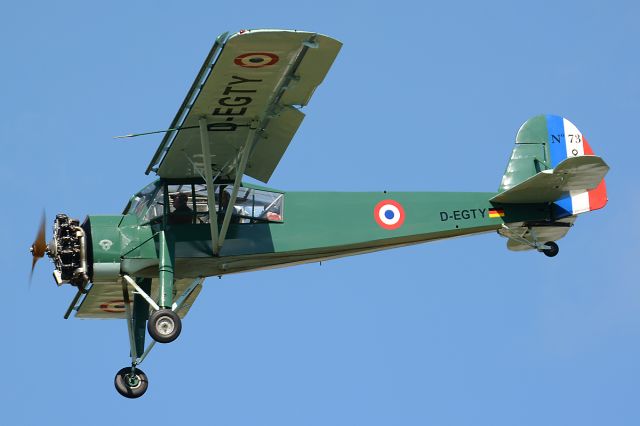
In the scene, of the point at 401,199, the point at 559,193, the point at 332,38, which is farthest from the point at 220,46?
the point at 559,193

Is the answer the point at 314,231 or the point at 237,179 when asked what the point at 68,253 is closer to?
the point at 237,179

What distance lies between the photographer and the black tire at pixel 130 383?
20.2m

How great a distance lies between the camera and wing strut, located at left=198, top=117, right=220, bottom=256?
62.5 ft

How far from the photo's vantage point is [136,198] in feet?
66.4

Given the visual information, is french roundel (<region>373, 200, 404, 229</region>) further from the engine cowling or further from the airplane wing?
the engine cowling

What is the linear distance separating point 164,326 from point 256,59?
373cm

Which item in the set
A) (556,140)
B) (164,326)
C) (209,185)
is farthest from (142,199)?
(556,140)

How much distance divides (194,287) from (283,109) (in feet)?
9.28

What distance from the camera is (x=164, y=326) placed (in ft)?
63.0

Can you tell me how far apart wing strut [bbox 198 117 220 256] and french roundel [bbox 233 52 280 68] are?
1345 millimetres

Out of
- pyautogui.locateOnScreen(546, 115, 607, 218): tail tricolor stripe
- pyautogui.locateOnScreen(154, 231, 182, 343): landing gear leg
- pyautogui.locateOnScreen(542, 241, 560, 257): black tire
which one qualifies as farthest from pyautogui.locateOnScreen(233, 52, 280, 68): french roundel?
pyautogui.locateOnScreen(546, 115, 607, 218): tail tricolor stripe

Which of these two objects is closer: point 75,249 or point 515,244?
point 75,249

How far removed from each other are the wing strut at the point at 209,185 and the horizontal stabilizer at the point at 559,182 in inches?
167

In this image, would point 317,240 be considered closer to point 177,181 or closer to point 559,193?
point 177,181
